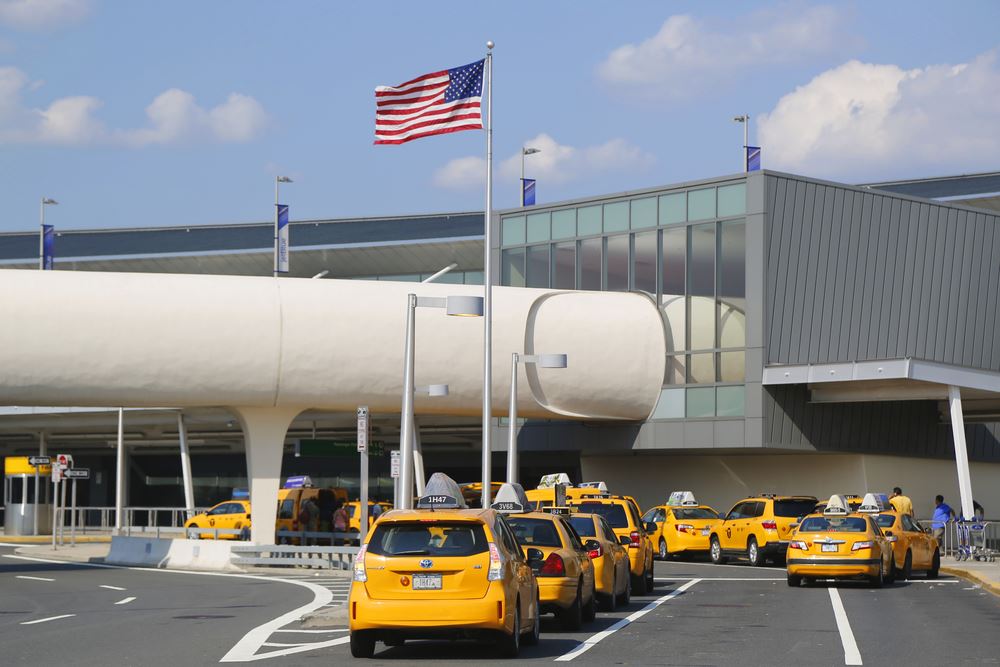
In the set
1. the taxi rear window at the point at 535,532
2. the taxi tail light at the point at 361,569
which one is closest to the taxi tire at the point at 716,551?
the taxi rear window at the point at 535,532

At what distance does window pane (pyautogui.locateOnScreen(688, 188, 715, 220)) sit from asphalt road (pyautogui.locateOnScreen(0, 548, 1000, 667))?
18825mm

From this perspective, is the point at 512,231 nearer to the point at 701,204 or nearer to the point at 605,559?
the point at 701,204

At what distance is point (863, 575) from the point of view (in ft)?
89.5

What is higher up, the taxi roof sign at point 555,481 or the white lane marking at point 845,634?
the taxi roof sign at point 555,481

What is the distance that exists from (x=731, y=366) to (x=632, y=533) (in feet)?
65.5

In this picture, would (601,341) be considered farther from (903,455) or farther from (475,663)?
(475,663)

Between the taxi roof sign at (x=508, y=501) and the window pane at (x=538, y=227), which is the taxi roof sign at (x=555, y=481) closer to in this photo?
the taxi roof sign at (x=508, y=501)

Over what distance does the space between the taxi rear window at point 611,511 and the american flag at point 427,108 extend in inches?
307

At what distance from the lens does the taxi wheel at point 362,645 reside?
15297 mm

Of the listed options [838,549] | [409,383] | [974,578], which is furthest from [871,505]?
[409,383]

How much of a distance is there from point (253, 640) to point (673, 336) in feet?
104

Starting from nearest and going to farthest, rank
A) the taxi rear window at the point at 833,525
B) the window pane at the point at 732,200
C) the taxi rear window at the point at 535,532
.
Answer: the taxi rear window at the point at 535,532, the taxi rear window at the point at 833,525, the window pane at the point at 732,200

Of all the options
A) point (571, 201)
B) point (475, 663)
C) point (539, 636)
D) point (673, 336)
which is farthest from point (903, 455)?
point (475, 663)

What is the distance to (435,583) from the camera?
15.1 meters
